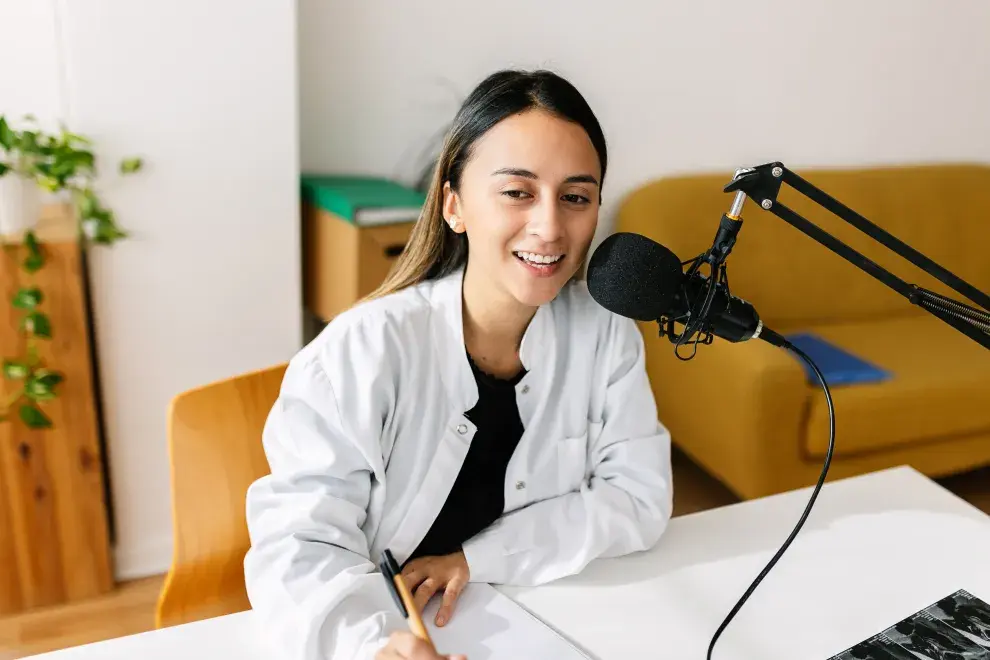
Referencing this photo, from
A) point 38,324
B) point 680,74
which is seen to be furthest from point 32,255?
point 680,74

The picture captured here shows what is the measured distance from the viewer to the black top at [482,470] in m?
1.13

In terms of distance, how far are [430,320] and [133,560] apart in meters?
Result: 1.31

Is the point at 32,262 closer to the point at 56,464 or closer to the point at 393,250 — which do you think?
the point at 56,464

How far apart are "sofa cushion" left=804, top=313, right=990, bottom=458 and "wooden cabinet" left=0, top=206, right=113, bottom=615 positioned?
1.70m

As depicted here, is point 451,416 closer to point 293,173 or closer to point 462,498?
point 462,498

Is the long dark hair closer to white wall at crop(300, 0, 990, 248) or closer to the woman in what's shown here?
the woman

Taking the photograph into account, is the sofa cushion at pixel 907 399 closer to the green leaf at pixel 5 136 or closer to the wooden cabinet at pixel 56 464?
the wooden cabinet at pixel 56 464

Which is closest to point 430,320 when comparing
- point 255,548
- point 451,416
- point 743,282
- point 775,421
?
point 451,416

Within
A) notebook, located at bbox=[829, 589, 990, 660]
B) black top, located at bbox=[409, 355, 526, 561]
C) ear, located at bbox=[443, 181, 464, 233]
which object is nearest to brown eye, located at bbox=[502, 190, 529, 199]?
ear, located at bbox=[443, 181, 464, 233]

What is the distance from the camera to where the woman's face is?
103 cm

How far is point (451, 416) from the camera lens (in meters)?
1.09

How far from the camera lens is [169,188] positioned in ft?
5.86

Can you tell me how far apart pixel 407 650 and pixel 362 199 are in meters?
1.33

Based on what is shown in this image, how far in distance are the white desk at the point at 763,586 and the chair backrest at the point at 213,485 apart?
24cm
